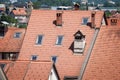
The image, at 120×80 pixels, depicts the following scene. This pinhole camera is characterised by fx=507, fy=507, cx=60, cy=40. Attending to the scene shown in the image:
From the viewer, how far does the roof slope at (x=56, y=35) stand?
5631cm

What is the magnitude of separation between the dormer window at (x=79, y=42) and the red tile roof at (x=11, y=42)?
9955 mm

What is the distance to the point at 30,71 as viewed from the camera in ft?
169

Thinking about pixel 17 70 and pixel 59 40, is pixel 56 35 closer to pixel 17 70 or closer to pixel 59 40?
pixel 59 40

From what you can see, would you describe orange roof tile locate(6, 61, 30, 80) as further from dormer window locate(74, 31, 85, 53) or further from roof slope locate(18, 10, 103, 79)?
dormer window locate(74, 31, 85, 53)

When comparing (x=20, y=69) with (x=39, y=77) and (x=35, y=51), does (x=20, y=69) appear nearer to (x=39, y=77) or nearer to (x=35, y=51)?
(x=39, y=77)

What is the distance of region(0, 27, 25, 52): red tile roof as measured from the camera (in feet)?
213

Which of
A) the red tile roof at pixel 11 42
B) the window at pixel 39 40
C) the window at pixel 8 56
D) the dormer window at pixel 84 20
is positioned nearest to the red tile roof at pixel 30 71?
the window at pixel 39 40

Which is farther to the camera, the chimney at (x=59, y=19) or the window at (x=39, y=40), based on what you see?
the chimney at (x=59, y=19)

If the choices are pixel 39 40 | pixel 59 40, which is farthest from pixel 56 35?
pixel 39 40

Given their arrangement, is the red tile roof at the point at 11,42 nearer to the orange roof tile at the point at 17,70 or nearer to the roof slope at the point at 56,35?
the roof slope at the point at 56,35

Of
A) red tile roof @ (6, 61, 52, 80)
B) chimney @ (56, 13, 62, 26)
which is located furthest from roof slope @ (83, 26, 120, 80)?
chimney @ (56, 13, 62, 26)

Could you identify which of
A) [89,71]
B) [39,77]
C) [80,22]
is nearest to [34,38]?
[80,22]

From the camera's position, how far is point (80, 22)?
60.5 meters

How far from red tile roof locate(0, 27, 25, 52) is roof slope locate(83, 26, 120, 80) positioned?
59.5ft
